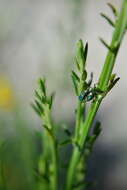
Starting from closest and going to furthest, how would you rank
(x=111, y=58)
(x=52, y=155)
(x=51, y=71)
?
(x=111, y=58), (x=52, y=155), (x=51, y=71)

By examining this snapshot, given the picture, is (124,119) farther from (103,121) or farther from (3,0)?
(3,0)

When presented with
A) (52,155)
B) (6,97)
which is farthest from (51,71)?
(52,155)

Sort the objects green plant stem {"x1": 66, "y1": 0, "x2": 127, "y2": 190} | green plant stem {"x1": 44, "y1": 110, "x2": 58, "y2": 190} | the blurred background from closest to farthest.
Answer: green plant stem {"x1": 66, "y1": 0, "x2": 127, "y2": 190}
green plant stem {"x1": 44, "y1": 110, "x2": 58, "y2": 190}
the blurred background

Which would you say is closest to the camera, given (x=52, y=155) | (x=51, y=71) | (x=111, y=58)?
(x=111, y=58)

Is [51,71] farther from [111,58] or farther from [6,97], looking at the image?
[111,58]

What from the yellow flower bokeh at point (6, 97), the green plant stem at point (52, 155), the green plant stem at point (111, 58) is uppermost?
the yellow flower bokeh at point (6, 97)

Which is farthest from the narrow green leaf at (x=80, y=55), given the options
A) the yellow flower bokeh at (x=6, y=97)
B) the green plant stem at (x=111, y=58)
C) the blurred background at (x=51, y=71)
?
the yellow flower bokeh at (x=6, y=97)

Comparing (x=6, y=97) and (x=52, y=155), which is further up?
→ (x=6, y=97)

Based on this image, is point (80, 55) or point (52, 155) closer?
point (80, 55)

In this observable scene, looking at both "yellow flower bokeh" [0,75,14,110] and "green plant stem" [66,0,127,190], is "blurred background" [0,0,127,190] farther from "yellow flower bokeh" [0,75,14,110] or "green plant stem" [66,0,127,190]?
"green plant stem" [66,0,127,190]

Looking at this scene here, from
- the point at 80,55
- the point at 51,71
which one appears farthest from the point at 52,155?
the point at 51,71

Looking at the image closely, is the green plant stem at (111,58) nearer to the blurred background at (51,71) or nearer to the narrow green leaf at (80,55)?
the narrow green leaf at (80,55)

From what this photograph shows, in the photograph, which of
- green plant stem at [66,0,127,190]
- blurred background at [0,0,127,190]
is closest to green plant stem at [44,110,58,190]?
green plant stem at [66,0,127,190]
